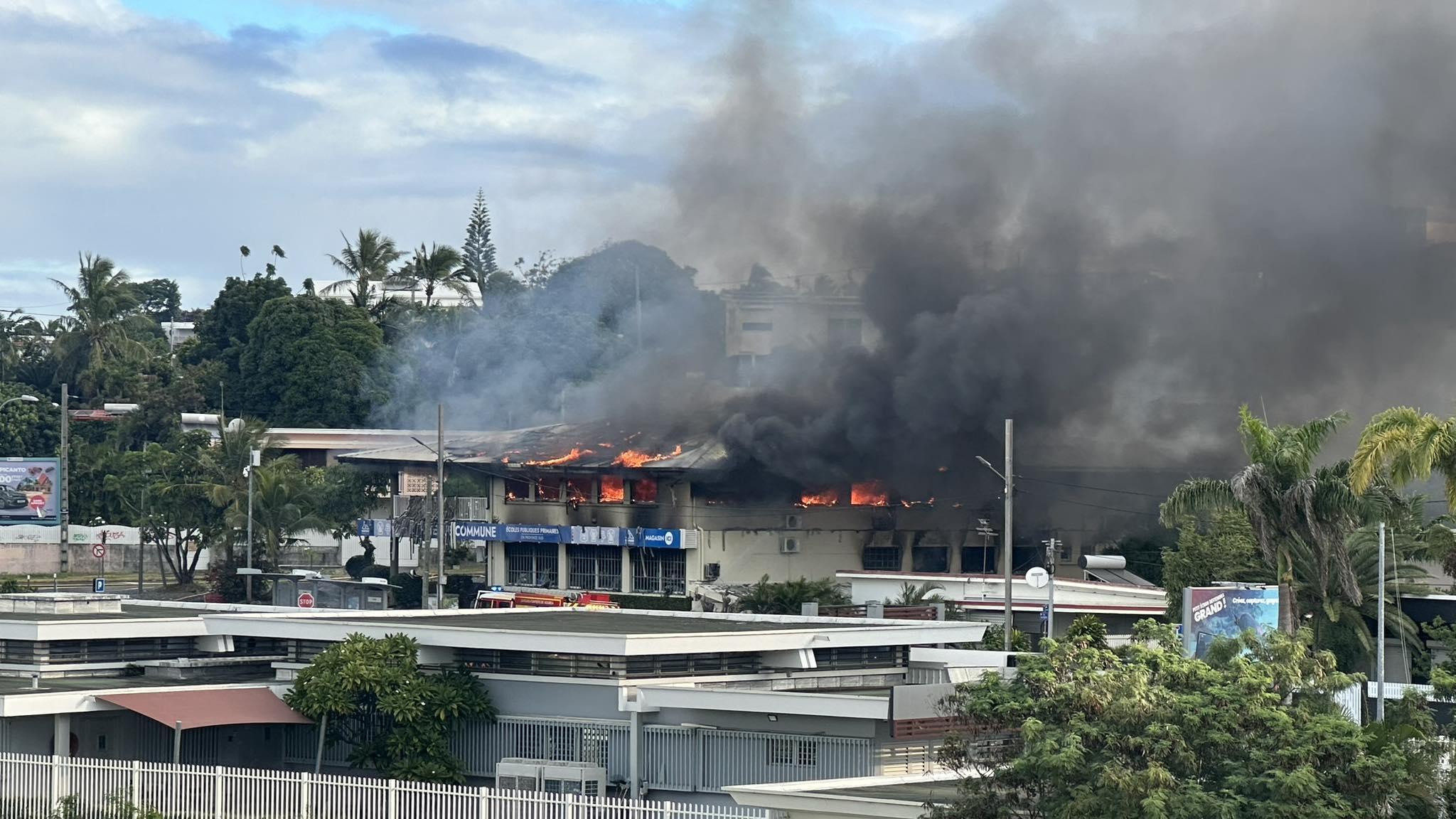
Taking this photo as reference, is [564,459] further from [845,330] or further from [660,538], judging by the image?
[845,330]

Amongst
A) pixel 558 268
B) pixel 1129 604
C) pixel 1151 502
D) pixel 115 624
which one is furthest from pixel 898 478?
pixel 115 624

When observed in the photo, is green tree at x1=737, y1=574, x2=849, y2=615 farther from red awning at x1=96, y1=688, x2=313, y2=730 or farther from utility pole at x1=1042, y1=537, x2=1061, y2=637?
red awning at x1=96, y1=688, x2=313, y2=730

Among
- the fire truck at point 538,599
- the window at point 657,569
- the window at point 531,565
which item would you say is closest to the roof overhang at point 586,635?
the fire truck at point 538,599

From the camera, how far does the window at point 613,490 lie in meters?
90.6

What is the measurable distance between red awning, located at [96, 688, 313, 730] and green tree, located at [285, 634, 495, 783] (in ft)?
1.40

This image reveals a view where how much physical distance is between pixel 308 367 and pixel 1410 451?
9696 cm

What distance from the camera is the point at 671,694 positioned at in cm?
3134

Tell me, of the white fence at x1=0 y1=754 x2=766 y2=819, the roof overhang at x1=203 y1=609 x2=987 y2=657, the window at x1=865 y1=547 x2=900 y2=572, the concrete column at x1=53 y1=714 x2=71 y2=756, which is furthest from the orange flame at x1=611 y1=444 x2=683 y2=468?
the white fence at x1=0 y1=754 x2=766 y2=819

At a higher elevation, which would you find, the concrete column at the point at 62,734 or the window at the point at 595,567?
the window at the point at 595,567

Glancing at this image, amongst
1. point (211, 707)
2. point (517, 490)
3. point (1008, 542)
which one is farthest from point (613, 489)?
point (211, 707)

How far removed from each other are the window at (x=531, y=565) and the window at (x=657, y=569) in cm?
394

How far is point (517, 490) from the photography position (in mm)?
93625

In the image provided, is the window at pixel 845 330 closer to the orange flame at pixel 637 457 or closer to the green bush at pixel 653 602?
the orange flame at pixel 637 457

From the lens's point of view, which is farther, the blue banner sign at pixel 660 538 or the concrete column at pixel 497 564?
the concrete column at pixel 497 564
